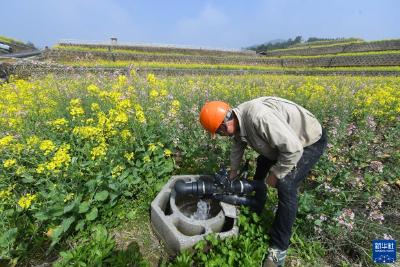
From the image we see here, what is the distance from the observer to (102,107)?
12.9ft

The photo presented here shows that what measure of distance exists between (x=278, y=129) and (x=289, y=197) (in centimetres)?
71

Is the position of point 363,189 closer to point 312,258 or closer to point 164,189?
point 312,258

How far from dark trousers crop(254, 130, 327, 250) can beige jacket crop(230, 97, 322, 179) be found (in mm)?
109

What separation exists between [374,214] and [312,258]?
2.57 ft

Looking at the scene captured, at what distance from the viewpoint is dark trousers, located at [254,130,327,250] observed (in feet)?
7.11

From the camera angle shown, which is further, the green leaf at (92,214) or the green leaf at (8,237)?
the green leaf at (92,214)

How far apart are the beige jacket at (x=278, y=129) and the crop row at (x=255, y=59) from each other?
14.4 m

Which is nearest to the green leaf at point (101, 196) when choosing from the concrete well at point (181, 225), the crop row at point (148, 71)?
the concrete well at point (181, 225)

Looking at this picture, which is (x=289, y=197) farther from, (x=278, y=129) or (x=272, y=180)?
(x=278, y=129)

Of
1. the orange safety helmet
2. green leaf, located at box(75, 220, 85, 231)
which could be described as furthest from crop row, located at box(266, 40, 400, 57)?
green leaf, located at box(75, 220, 85, 231)

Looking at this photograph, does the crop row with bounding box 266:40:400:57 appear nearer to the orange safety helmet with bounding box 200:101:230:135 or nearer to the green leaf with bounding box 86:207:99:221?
the orange safety helmet with bounding box 200:101:230:135

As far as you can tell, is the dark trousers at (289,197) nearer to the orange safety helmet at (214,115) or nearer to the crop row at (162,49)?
the orange safety helmet at (214,115)

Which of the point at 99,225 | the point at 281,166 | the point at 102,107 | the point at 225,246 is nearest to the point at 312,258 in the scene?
the point at 225,246

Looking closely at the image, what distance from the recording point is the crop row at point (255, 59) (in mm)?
15422
